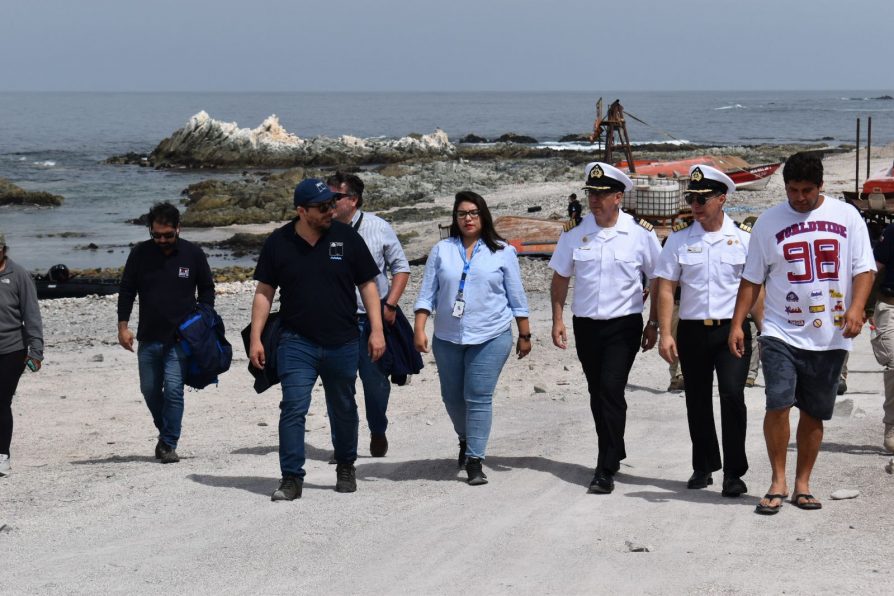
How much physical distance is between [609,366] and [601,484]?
2.09ft

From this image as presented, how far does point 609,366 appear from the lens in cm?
672

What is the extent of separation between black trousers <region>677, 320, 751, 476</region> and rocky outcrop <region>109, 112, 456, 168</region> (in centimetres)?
6078

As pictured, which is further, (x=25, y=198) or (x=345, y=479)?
(x=25, y=198)

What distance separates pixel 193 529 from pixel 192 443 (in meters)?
3.08

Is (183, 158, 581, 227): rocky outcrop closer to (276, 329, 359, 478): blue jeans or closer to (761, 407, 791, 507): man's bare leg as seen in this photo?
(276, 329, 359, 478): blue jeans

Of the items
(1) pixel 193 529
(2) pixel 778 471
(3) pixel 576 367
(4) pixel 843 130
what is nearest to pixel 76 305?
(3) pixel 576 367

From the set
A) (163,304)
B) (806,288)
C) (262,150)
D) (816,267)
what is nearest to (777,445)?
(806,288)

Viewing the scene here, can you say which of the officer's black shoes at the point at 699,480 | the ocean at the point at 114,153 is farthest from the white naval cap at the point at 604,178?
the ocean at the point at 114,153

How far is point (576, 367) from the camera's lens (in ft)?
38.2

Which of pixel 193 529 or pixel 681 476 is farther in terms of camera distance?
pixel 681 476

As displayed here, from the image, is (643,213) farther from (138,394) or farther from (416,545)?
(416,545)

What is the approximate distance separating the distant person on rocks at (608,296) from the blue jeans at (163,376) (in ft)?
8.59

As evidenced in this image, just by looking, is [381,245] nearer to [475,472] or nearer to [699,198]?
[475,472]

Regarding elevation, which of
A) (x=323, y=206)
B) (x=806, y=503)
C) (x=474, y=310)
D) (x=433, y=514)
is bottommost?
(x=433, y=514)
